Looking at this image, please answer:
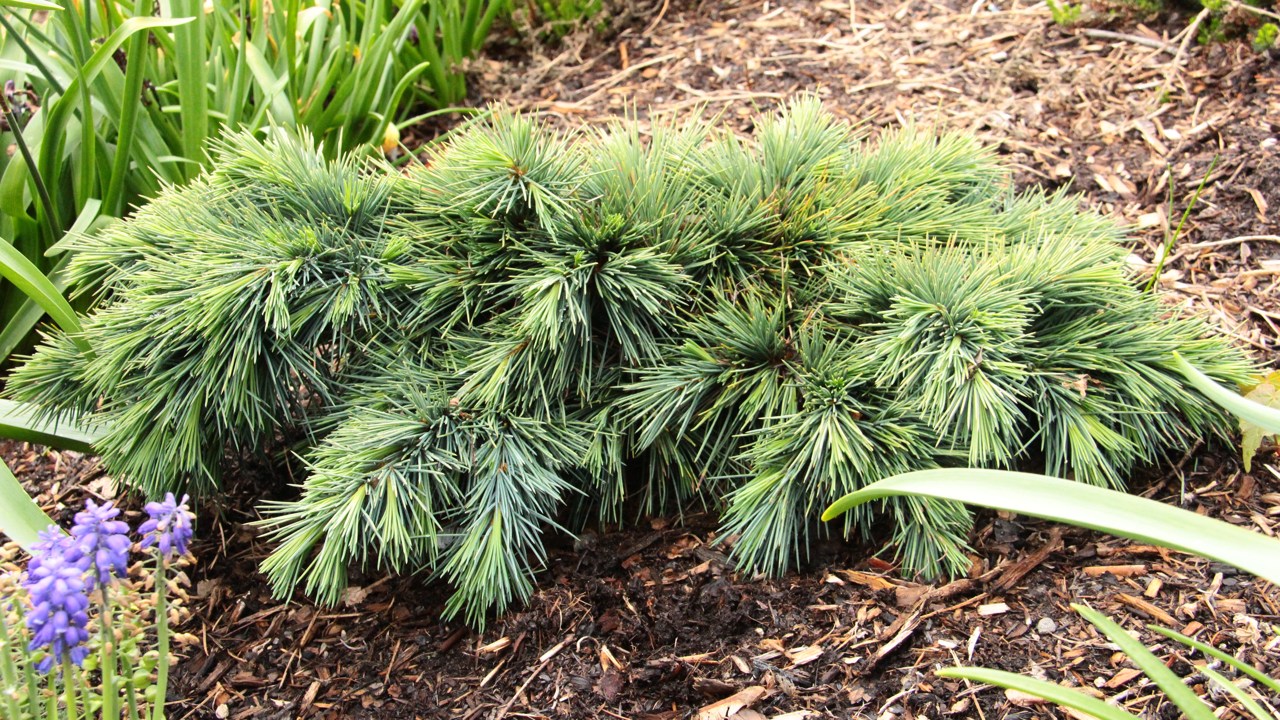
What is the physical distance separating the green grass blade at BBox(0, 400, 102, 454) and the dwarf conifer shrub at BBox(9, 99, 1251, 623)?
81 mm

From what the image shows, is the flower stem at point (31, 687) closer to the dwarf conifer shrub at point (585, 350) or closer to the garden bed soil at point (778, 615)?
the garden bed soil at point (778, 615)

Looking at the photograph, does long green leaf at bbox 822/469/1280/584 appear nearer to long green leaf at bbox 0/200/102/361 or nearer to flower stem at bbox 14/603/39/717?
flower stem at bbox 14/603/39/717

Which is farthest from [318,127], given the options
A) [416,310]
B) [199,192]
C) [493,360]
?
[493,360]

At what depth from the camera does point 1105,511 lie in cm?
124

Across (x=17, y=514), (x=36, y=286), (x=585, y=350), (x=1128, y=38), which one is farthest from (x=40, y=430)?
(x=1128, y=38)

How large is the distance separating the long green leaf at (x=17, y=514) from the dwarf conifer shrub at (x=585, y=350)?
18 centimetres

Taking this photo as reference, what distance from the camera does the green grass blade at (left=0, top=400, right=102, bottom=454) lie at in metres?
2.00

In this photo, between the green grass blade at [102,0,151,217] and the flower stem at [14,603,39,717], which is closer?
the flower stem at [14,603,39,717]

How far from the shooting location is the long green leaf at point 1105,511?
1166 millimetres

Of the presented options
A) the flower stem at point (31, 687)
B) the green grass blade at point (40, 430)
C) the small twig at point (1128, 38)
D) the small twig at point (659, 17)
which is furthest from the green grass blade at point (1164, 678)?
the small twig at point (659, 17)

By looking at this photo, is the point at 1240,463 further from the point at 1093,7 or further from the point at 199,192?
the point at 199,192

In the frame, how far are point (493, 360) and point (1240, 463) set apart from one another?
1.48 metres

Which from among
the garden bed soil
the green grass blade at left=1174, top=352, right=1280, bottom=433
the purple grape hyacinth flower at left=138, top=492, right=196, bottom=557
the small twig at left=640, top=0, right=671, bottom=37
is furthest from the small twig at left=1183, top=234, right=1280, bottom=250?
the purple grape hyacinth flower at left=138, top=492, right=196, bottom=557

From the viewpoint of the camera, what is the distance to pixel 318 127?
2.81 meters
